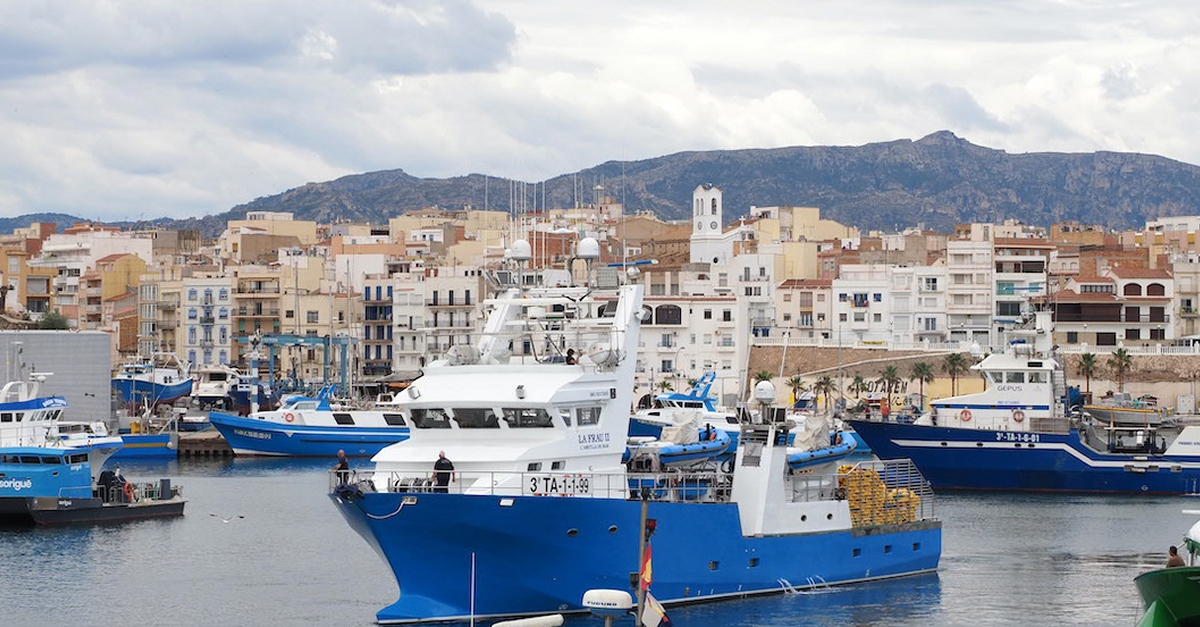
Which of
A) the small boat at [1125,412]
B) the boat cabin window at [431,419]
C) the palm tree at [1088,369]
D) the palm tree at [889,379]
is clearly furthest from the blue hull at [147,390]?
the boat cabin window at [431,419]

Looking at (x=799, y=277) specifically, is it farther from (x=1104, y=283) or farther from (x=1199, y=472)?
(x=1199, y=472)

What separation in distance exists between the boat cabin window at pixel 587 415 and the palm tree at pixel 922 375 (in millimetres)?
67598

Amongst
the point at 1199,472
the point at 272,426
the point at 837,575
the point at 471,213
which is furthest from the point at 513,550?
the point at 471,213

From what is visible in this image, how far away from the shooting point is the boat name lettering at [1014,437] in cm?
6450

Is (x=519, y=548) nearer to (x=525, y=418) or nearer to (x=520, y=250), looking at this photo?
(x=525, y=418)

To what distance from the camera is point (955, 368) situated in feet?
338

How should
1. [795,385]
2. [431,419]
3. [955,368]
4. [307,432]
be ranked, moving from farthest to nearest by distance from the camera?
[795,385], [955,368], [307,432], [431,419]

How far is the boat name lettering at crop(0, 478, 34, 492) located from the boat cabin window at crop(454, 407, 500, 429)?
22.2 meters

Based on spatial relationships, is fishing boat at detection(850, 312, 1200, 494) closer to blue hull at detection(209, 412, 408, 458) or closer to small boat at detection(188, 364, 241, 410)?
blue hull at detection(209, 412, 408, 458)

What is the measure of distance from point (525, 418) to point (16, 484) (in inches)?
907

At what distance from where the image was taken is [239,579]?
43.2 meters

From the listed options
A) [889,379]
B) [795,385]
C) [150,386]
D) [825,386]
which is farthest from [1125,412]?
[150,386]

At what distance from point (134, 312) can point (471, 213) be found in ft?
146

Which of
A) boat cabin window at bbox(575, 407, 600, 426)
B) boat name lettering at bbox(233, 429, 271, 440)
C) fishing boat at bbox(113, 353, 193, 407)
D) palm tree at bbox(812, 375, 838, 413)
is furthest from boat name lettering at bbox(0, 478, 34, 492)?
palm tree at bbox(812, 375, 838, 413)
